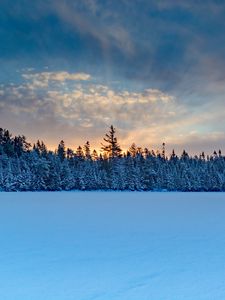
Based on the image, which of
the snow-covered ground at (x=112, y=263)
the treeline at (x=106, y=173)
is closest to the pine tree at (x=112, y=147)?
the treeline at (x=106, y=173)

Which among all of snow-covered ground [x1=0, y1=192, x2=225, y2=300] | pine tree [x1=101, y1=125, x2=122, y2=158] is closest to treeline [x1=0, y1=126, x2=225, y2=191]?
pine tree [x1=101, y1=125, x2=122, y2=158]

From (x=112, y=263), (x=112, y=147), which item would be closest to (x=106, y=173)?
(x=112, y=147)

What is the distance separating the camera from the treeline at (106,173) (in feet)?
197

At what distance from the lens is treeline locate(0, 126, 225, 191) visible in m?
60.2

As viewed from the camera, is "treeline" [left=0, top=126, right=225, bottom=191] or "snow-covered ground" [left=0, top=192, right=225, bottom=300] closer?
"snow-covered ground" [left=0, top=192, right=225, bottom=300]

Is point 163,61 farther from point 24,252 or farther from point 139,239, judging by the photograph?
point 24,252

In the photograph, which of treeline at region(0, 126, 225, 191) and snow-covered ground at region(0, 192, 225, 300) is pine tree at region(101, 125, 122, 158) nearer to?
treeline at region(0, 126, 225, 191)

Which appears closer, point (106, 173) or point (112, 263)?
point (112, 263)

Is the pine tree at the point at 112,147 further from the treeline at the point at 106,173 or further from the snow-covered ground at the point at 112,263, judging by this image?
the snow-covered ground at the point at 112,263

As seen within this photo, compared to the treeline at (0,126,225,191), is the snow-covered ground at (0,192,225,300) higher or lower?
lower

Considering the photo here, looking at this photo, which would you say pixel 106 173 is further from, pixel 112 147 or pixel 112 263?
pixel 112 263

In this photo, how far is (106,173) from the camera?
212 ft

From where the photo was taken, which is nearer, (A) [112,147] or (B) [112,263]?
(B) [112,263]

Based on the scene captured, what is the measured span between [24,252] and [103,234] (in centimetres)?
257
